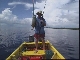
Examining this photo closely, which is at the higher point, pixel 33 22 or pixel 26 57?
pixel 33 22

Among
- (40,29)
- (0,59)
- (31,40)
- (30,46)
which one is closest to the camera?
(40,29)

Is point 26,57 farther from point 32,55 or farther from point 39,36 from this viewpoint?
point 39,36

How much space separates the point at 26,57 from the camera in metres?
9.13

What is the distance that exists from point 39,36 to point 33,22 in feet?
3.55

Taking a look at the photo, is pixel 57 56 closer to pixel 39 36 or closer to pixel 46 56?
pixel 46 56

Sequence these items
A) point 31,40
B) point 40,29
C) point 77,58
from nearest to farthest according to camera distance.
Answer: point 40,29, point 31,40, point 77,58

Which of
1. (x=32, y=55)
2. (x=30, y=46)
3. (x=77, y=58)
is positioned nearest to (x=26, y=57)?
(x=32, y=55)

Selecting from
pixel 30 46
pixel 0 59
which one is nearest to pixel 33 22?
pixel 30 46

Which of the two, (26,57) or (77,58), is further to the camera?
(77,58)

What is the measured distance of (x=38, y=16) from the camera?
947 cm

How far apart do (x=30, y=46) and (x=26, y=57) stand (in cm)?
511

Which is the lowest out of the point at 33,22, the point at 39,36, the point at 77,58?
the point at 77,58

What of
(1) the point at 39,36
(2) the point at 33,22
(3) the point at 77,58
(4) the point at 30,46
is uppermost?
(2) the point at 33,22

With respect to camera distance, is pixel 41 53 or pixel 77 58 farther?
pixel 77 58
